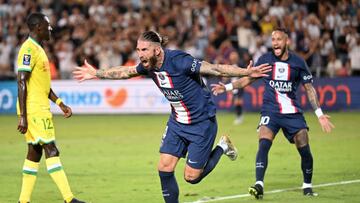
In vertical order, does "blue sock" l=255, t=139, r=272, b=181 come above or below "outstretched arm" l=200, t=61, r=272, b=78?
below

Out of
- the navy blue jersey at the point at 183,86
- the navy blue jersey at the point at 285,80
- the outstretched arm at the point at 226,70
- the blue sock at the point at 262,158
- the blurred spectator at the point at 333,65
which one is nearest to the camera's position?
the outstretched arm at the point at 226,70

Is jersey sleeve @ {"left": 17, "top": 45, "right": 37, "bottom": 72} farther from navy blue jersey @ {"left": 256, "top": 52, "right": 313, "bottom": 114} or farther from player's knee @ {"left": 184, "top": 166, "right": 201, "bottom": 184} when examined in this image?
navy blue jersey @ {"left": 256, "top": 52, "right": 313, "bottom": 114}

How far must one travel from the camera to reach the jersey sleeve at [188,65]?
9561 millimetres

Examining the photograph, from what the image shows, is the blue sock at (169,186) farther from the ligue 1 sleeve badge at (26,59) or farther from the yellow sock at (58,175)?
the ligue 1 sleeve badge at (26,59)

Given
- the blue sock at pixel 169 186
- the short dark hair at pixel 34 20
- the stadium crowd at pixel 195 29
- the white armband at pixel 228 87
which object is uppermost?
the stadium crowd at pixel 195 29

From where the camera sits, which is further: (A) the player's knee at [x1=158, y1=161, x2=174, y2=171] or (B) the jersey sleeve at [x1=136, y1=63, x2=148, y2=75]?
(B) the jersey sleeve at [x1=136, y1=63, x2=148, y2=75]

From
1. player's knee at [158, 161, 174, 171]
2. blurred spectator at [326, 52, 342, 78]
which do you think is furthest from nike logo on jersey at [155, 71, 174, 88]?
blurred spectator at [326, 52, 342, 78]

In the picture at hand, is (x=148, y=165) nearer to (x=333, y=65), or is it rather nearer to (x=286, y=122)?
(x=286, y=122)

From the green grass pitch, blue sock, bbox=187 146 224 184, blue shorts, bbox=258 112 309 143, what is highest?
blue shorts, bbox=258 112 309 143

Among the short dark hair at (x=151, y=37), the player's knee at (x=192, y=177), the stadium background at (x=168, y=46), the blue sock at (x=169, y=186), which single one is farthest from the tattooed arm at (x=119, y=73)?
the stadium background at (x=168, y=46)

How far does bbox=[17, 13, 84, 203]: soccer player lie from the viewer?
10094 mm

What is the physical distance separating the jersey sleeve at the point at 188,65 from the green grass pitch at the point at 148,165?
247 cm

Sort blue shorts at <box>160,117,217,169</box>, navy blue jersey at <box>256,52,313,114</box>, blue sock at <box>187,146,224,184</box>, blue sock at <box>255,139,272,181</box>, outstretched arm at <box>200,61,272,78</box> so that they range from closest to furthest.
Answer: outstretched arm at <box>200,61,272,78</box>
blue shorts at <box>160,117,217,169</box>
blue sock at <box>187,146,224,184</box>
blue sock at <box>255,139,272,181</box>
navy blue jersey at <box>256,52,313,114</box>

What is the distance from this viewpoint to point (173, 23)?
2914 cm
